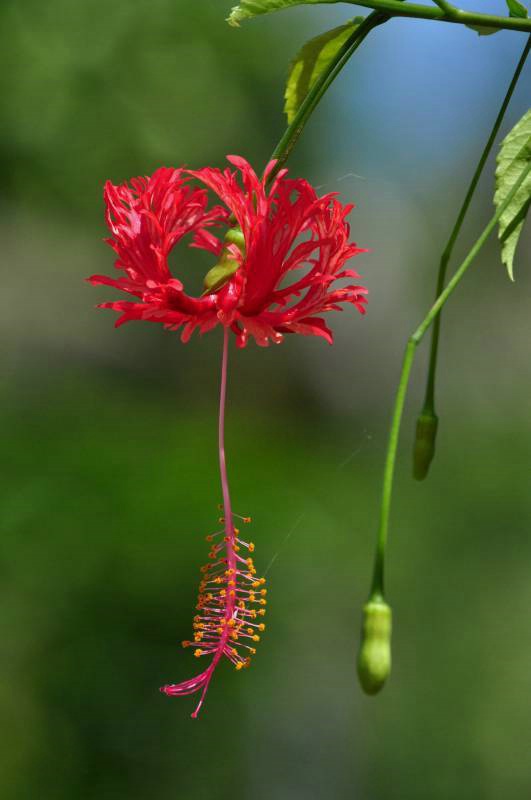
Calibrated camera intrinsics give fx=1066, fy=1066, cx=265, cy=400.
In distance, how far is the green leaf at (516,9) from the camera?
0.63m

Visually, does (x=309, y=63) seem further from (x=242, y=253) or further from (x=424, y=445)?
(x=424, y=445)

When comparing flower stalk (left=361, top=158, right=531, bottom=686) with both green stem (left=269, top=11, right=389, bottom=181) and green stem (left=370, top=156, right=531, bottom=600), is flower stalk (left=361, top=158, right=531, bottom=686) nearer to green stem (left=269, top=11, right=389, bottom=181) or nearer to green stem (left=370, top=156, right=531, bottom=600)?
green stem (left=370, top=156, right=531, bottom=600)

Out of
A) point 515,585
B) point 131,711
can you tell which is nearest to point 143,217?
point 131,711

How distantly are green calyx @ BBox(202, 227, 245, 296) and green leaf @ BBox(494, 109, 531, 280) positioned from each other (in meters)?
0.16

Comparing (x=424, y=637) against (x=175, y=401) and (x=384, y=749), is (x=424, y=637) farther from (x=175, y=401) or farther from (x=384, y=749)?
(x=175, y=401)

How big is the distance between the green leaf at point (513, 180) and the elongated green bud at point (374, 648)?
0.77ft

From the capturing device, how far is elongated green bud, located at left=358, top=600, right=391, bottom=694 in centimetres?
52

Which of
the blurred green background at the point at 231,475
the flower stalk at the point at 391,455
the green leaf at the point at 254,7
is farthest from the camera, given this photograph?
the blurred green background at the point at 231,475

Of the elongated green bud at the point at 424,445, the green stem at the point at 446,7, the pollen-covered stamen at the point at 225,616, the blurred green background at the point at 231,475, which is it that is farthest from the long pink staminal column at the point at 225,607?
the blurred green background at the point at 231,475

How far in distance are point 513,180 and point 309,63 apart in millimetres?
162

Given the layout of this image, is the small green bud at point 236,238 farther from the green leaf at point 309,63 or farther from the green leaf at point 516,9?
the green leaf at point 516,9

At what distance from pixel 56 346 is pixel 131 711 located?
181cm

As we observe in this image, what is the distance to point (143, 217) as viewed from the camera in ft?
2.34

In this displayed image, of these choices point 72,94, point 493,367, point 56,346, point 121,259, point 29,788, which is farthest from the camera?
point 493,367
